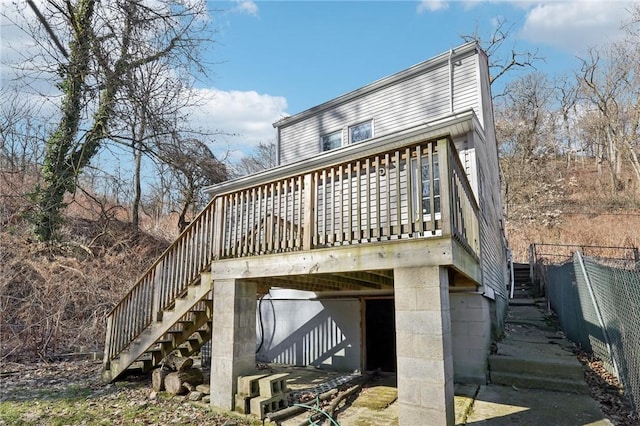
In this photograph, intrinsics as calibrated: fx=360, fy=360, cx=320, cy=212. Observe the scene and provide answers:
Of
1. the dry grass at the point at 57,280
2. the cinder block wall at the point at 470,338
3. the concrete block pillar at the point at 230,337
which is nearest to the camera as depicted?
the concrete block pillar at the point at 230,337

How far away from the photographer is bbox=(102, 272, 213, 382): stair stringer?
5801 mm

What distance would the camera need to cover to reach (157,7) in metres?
10.6

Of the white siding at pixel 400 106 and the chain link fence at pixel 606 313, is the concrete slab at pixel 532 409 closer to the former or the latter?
the chain link fence at pixel 606 313

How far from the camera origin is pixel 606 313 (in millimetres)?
6199

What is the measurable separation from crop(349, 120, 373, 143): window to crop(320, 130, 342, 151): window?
1.52 ft

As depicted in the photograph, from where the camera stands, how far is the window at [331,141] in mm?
11656

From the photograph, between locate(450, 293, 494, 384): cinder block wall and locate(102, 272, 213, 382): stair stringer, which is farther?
locate(450, 293, 494, 384): cinder block wall

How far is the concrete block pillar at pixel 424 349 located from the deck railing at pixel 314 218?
1.82 ft

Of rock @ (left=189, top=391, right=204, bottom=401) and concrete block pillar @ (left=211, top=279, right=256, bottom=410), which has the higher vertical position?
concrete block pillar @ (left=211, top=279, right=256, bottom=410)

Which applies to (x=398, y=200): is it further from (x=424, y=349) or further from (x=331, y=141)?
(x=331, y=141)

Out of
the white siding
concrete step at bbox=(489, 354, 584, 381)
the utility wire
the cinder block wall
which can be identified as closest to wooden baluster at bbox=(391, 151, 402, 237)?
the cinder block wall

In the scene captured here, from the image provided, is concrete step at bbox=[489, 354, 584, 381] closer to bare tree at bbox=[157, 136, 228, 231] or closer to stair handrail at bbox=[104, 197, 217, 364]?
stair handrail at bbox=[104, 197, 217, 364]

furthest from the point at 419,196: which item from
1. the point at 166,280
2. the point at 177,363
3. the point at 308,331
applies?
the point at 308,331

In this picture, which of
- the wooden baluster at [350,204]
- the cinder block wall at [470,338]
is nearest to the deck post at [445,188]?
the wooden baluster at [350,204]
